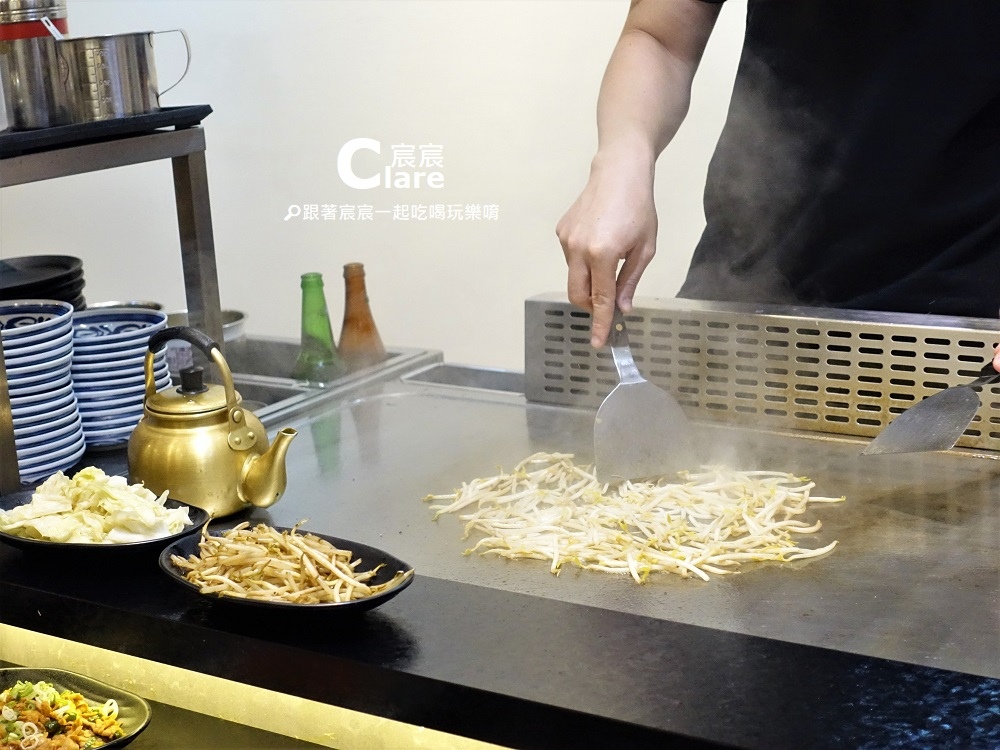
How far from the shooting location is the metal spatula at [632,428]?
1.87m

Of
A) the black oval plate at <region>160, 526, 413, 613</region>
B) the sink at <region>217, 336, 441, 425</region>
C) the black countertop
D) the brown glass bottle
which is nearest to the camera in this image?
the black countertop

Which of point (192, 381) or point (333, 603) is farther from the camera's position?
point (192, 381)

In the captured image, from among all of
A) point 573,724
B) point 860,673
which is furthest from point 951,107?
point 573,724

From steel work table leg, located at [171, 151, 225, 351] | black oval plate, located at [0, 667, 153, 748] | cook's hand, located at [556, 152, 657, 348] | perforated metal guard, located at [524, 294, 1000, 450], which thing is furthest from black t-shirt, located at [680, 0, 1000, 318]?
black oval plate, located at [0, 667, 153, 748]

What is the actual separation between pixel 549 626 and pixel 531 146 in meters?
3.00

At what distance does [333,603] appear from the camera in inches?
50.0

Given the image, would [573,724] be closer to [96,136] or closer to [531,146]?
[96,136]

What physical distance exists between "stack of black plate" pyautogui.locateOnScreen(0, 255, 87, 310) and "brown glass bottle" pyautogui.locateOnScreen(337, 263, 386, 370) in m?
0.64

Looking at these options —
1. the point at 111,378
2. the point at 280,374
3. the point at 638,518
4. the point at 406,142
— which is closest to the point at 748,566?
the point at 638,518

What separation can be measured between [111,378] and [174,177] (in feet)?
1.44

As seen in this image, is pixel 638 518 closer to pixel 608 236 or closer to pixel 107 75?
pixel 608 236

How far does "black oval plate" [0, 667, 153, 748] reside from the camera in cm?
135

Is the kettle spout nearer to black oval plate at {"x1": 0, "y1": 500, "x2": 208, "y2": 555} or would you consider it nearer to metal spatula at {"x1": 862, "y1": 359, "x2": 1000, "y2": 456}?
black oval plate at {"x1": 0, "y1": 500, "x2": 208, "y2": 555}

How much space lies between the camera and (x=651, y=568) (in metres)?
1.54
